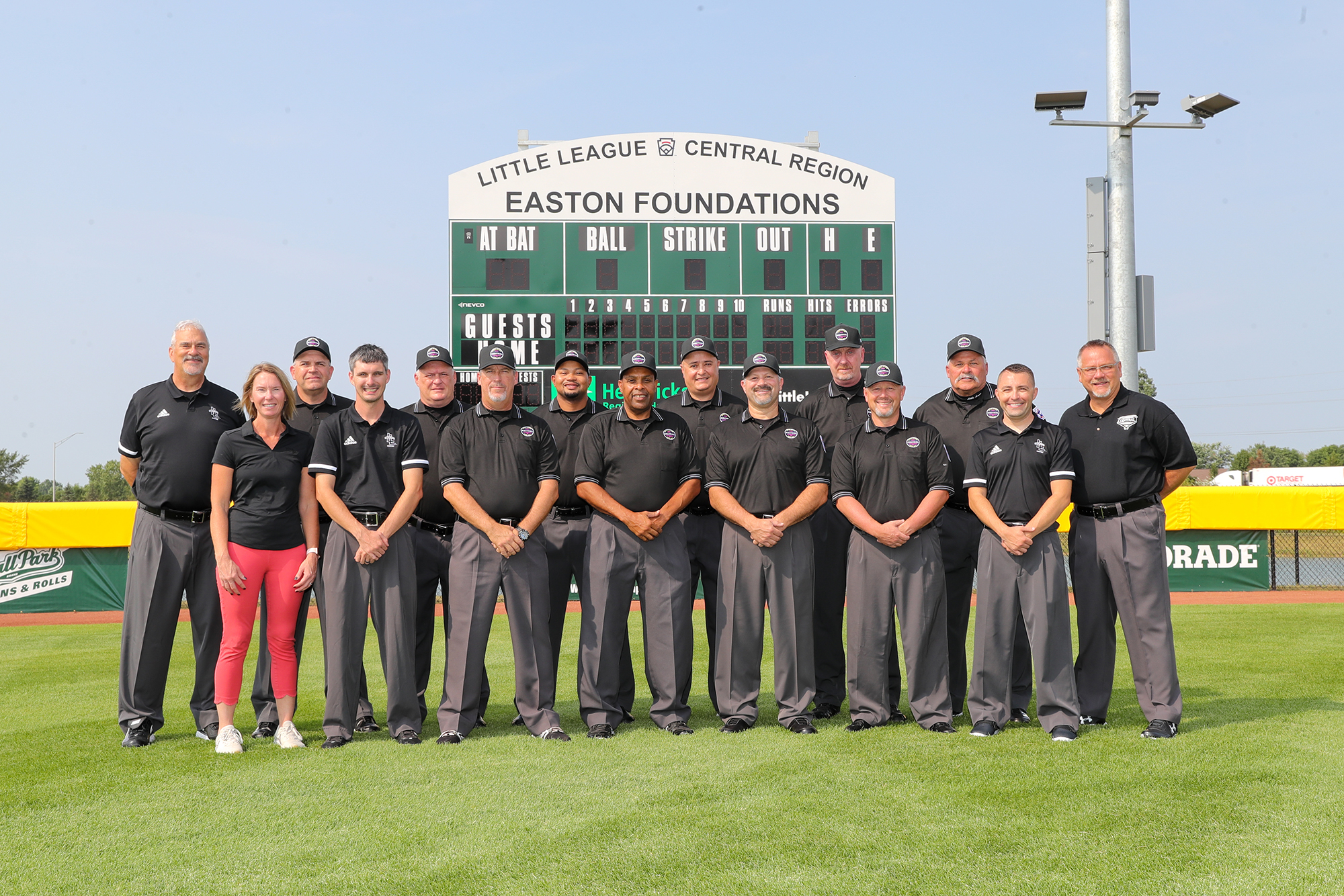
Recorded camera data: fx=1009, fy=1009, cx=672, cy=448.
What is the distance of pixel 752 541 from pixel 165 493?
305 centimetres

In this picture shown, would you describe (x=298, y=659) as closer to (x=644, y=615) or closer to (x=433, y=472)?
(x=433, y=472)

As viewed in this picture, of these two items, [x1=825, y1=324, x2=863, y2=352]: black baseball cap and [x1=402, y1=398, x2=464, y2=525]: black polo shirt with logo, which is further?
[x1=825, y1=324, x2=863, y2=352]: black baseball cap

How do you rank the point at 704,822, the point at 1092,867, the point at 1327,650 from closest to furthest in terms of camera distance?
the point at 1092,867, the point at 704,822, the point at 1327,650

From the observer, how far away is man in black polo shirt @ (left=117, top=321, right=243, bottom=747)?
17.1ft

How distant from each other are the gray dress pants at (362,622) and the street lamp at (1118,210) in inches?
282

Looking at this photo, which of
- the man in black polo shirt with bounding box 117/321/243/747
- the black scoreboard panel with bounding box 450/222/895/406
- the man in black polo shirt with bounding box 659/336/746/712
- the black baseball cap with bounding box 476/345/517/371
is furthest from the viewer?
the black scoreboard panel with bounding box 450/222/895/406

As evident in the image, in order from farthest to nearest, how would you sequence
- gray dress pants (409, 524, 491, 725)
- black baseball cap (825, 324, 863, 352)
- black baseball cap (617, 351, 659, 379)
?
black baseball cap (825, 324, 863, 352) < gray dress pants (409, 524, 491, 725) < black baseball cap (617, 351, 659, 379)

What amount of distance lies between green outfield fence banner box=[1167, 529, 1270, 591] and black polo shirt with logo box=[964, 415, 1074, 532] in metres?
12.1

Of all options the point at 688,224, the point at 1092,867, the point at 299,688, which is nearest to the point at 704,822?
the point at 1092,867

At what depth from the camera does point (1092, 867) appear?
3152mm

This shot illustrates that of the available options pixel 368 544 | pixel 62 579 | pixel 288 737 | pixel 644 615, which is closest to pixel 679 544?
pixel 644 615

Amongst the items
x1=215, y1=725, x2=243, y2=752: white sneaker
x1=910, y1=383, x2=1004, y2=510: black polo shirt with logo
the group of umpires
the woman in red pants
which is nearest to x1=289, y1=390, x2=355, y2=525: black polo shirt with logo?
the group of umpires

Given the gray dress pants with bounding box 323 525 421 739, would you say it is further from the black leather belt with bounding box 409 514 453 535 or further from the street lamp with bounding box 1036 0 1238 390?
the street lamp with bounding box 1036 0 1238 390

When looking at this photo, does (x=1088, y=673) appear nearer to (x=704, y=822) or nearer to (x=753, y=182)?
(x=704, y=822)
